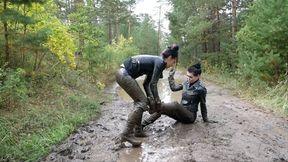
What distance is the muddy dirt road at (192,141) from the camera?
6500 millimetres

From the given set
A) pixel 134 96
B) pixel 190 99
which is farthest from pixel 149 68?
pixel 190 99

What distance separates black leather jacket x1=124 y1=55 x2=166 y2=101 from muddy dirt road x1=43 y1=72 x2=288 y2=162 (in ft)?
3.70

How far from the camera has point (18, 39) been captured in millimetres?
9836

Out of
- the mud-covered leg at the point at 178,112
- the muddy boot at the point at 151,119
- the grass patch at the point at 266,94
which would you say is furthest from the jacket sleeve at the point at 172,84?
the grass patch at the point at 266,94

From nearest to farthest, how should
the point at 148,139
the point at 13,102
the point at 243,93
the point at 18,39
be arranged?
the point at 148,139, the point at 13,102, the point at 18,39, the point at 243,93

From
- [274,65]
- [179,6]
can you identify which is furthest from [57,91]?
[179,6]

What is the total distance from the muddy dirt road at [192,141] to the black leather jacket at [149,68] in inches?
44.4

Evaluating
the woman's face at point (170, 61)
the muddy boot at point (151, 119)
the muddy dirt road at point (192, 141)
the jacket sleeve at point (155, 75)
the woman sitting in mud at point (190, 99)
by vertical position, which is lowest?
the muddy dirt road at point (192, 141)

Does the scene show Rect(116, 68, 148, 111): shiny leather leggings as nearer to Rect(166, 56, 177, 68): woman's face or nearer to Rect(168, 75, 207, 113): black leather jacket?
Rect(166, 56, 177, 68): woman's face

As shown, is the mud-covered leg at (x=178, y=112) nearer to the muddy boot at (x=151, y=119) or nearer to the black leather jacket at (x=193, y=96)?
the black leather jacket at (x=193, y=96)

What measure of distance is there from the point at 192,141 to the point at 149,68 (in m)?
1.62

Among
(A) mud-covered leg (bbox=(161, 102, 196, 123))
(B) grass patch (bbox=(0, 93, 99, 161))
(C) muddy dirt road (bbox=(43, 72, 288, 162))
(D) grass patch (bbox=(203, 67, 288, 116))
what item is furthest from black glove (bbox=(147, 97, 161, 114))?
(D) grass patch (bbox=(203, 67, 288, 116))

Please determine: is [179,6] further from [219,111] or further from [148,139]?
[148,139]

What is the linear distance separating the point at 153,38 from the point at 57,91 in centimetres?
5094
